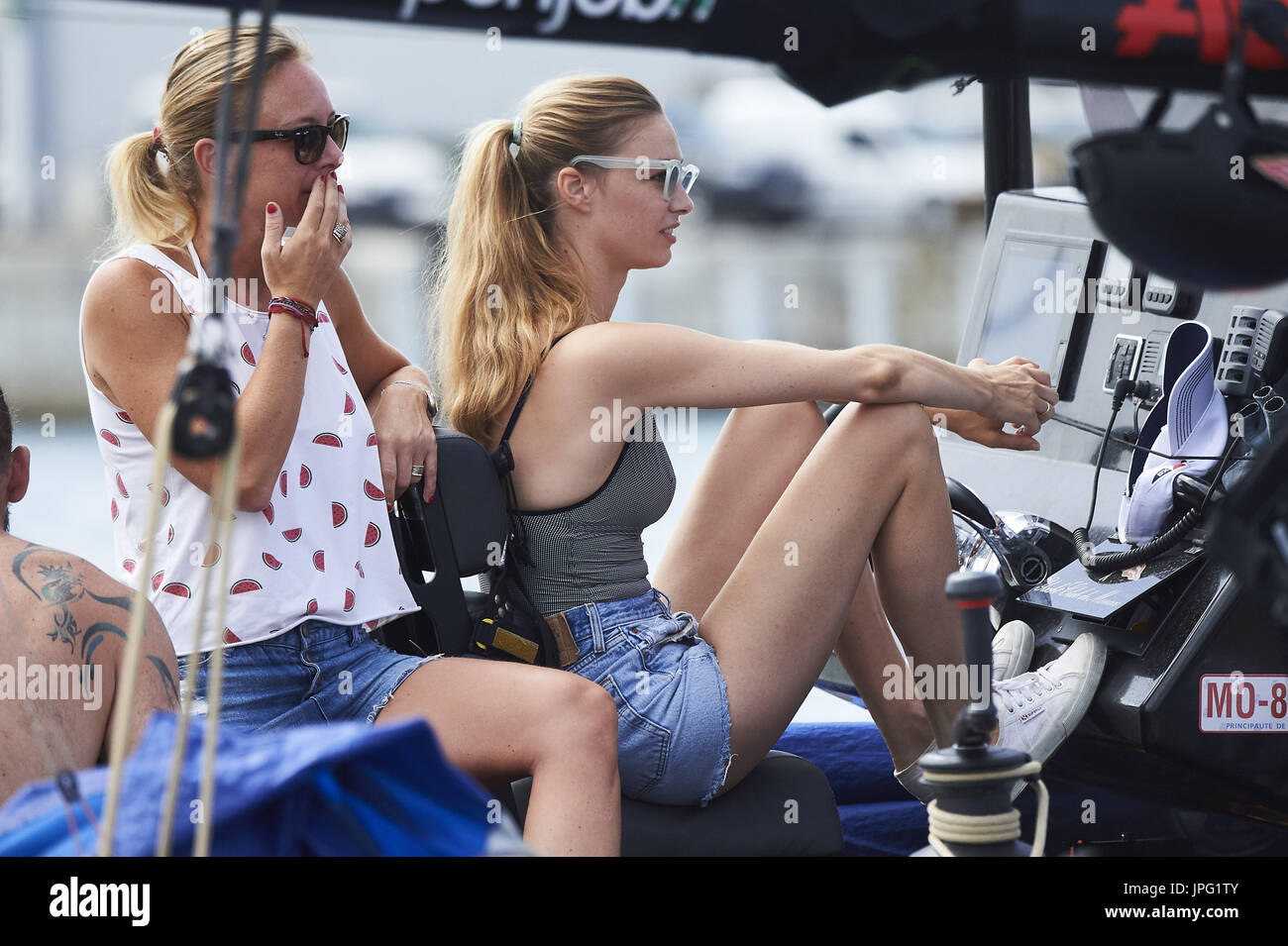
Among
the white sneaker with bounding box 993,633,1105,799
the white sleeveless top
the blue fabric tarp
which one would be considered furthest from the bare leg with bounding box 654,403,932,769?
the blue fabric tarp

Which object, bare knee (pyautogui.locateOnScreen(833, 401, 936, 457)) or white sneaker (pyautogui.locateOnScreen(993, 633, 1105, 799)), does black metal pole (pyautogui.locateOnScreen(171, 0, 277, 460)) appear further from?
white sneaker (pyautogui.locateOnScreen(993, 633, 1105, 799))

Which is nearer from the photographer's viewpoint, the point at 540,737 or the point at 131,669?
the point at 131,669

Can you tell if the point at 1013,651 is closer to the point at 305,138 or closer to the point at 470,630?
the point at 470,630

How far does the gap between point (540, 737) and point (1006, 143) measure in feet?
6.66

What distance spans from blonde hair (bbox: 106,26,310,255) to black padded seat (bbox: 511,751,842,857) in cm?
88

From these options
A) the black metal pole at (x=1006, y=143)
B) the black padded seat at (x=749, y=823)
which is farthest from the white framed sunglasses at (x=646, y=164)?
the black metal pole at (x=1006, y=143)

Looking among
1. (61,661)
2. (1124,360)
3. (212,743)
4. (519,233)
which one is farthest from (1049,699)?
(212,743)

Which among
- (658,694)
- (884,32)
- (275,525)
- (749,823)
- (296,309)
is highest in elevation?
(884,32)

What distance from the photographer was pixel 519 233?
2090 millimetres

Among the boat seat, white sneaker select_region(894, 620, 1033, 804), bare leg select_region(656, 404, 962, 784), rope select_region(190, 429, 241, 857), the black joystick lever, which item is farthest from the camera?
white sneaker select_region(894, 620, 1033, 804)

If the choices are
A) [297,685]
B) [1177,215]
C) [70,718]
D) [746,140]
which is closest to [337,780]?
[70,718]

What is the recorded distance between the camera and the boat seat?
1.86 meters

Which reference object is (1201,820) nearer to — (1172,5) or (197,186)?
(1172,5)

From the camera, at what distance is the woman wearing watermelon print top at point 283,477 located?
1.69 meters
